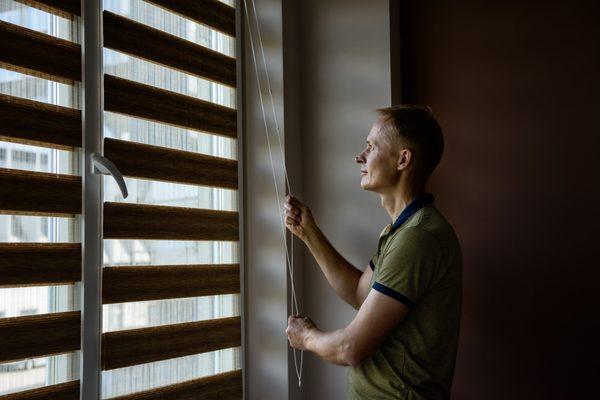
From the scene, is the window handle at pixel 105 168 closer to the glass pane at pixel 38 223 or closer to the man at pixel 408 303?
the glass pane at pixel 38 223

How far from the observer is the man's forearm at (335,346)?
147cm

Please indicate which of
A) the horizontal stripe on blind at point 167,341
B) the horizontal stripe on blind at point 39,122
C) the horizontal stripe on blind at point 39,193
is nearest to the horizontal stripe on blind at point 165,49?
the horizontal stripe on blind at point 39,122

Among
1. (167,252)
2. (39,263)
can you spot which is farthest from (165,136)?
(39,263)


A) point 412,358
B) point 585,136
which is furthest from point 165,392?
point 585,136

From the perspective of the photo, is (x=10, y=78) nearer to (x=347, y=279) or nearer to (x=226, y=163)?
(x=226, y=163)

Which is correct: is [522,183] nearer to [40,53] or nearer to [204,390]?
[204,390]

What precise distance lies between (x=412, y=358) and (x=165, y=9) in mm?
1196

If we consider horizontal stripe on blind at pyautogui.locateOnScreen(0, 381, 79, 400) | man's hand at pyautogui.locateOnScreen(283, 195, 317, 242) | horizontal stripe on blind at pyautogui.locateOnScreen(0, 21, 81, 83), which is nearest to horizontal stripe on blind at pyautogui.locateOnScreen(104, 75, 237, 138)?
horizontal stripe on blind at pyautogui.locateOnScreen(0, 21, 81, 83)

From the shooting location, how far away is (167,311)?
1.83 metres

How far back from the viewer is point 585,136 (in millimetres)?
1862

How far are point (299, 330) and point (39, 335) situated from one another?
61 centimetres

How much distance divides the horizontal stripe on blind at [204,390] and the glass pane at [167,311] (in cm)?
18

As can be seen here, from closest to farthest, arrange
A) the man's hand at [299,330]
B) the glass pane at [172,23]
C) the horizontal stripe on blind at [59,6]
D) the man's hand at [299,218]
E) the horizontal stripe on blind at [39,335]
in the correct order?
the horizontal stripe on blind at [39,335], the horizontal stripe on blind at [59,6], the man's hand at [299,330], the glass pane at [172,23], the man's hand at [299,218]

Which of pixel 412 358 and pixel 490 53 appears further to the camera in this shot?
pixel 490 53
